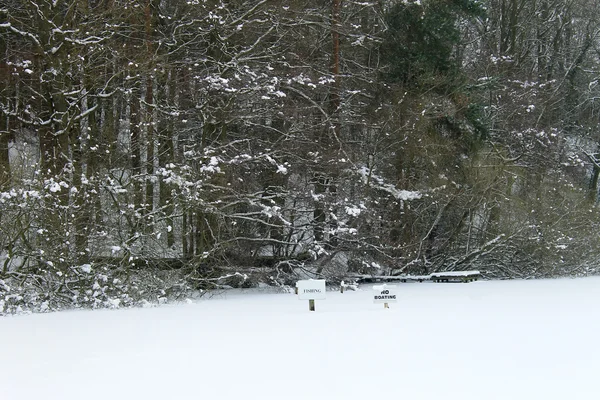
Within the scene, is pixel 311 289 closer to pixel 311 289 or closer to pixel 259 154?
pixel 311 289

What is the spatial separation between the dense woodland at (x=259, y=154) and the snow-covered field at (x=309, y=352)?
2.41 meters

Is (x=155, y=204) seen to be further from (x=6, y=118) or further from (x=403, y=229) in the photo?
(x=403, y=229)

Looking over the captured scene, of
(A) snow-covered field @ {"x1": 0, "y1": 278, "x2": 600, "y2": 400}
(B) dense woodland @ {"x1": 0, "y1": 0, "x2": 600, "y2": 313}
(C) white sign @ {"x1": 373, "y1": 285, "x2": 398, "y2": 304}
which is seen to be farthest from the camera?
(B) dense woodland @ {"x1": 0, "y1": 0, "x2": 600, "y2": 313}

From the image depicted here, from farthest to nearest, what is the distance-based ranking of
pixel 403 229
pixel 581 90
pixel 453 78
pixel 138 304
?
pixel 581 90, pixel 453 78, pixel 403 229, pixel 138 304

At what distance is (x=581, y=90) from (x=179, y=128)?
2056 centimetres

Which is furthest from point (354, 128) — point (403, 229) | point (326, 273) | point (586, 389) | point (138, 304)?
point (586, 389)

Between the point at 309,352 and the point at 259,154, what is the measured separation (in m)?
9.18

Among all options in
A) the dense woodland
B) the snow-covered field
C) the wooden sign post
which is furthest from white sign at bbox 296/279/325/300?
the dense woodland

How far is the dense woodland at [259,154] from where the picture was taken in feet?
45.0

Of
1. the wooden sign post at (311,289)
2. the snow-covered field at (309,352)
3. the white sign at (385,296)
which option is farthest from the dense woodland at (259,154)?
the white sign at (385,296)

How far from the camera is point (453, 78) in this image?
20.4m

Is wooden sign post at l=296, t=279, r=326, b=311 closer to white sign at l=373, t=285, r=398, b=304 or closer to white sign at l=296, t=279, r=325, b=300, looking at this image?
white sign at l=296, t=279, r=325, b=300

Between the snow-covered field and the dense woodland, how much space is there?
2.41m

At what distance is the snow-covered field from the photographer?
5906 millimetres
